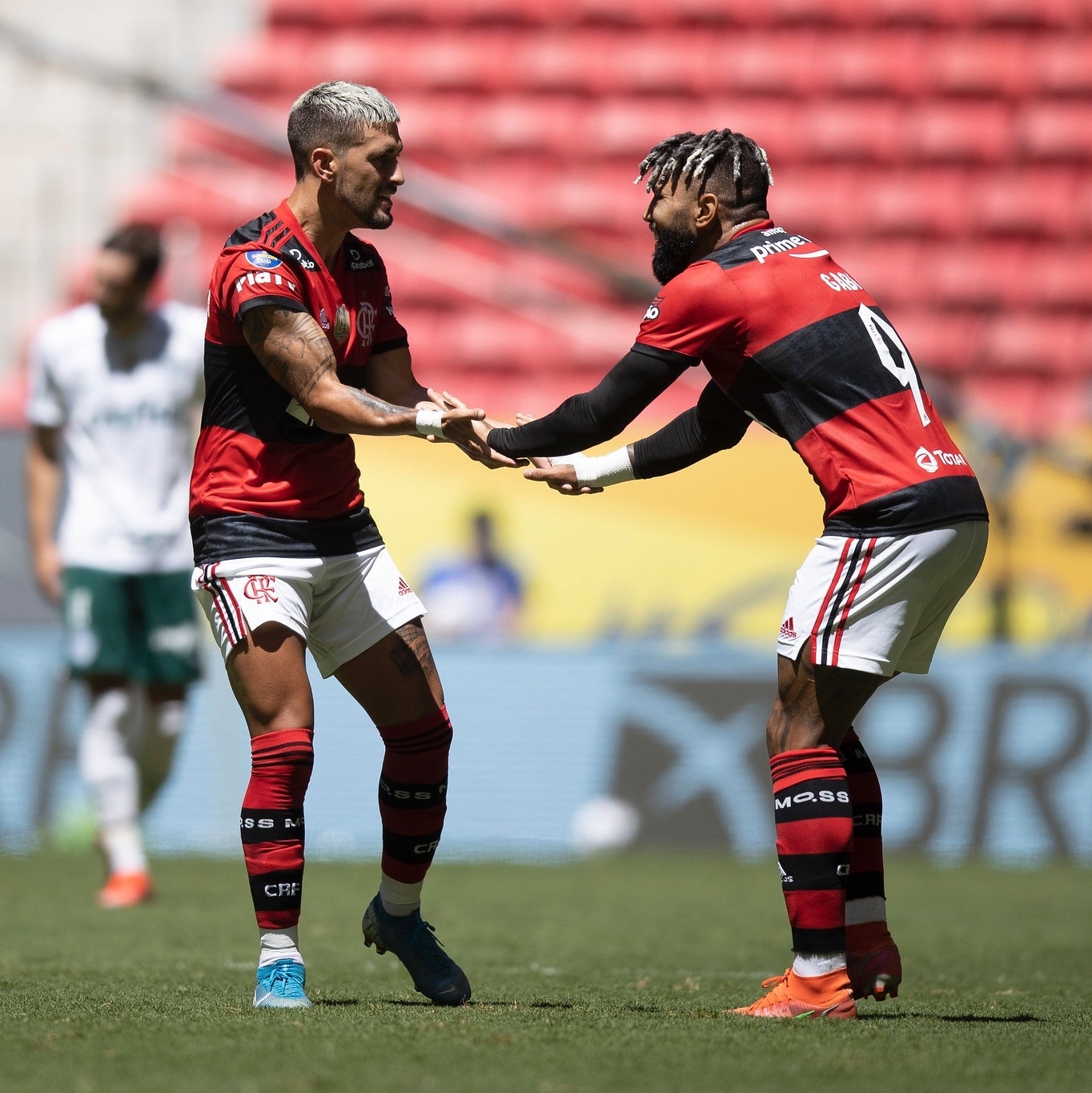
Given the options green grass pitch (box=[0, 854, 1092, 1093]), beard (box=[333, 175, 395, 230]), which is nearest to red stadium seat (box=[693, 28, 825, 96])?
green grass pitch (box=[0, 854, 1092, 1093])

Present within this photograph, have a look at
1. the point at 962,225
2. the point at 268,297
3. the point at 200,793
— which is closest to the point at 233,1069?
the point at 268,297

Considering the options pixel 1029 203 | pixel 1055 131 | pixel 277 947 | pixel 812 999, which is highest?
pixel 1055 131

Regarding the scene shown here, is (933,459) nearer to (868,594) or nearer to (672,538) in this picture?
(868,594)

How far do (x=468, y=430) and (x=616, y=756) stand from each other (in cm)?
487

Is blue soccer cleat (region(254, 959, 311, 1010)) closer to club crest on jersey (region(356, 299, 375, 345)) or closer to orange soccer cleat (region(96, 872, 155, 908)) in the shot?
club crest on jersey (region(356, 299, 375, 345))

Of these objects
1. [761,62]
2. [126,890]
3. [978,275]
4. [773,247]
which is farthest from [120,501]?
[761,62]

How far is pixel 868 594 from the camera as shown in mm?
4000

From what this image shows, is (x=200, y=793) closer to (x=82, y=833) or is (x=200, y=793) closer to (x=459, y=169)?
(x=82, y=833)

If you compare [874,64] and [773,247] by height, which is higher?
[874,64]

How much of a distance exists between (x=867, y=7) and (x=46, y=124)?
20.2 feet

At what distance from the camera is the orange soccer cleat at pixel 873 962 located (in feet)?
13.7

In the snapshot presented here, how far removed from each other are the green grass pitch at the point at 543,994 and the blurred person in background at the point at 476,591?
2.33m

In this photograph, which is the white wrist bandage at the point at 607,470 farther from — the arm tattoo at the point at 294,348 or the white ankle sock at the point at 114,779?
the white ankle sock at the point at 114,779

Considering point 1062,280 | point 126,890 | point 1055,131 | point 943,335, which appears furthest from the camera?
point 1055,131
